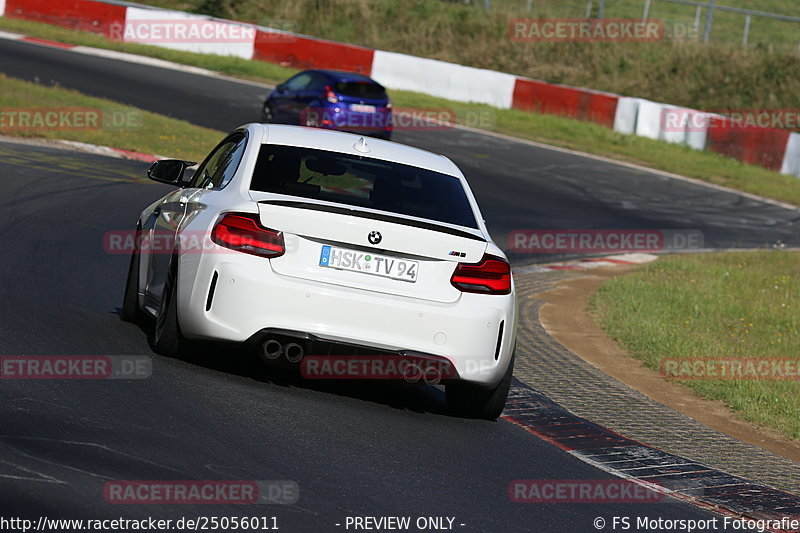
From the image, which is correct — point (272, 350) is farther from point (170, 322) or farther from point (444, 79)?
point (444, 79)

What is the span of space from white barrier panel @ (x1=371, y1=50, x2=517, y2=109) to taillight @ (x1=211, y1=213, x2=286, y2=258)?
91.5 feet

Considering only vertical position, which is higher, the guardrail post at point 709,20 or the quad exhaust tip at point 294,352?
the guardrail post at point 709,20

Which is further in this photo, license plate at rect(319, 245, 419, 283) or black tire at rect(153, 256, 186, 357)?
black tire at rect(153, 256, 186, 357)

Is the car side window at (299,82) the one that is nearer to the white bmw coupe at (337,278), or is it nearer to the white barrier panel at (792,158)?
the white barrier panel at (792,158)

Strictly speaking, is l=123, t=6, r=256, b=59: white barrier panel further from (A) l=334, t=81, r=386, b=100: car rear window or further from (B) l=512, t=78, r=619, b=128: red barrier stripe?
(A) l=334, t=81, r=386, b=100: car rear window

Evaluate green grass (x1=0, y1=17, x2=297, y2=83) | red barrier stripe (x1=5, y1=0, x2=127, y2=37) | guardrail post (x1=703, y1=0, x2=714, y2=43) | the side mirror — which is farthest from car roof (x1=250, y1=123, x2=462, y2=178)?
red barrier stripe (x1=5, y1=0, x2=127, y2=37)

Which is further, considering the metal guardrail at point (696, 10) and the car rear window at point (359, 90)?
the metal guardrail at point (696, 10)

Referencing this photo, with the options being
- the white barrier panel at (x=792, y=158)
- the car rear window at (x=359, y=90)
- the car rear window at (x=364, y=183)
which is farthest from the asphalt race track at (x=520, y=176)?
the car rear window at (x=364, y=183)

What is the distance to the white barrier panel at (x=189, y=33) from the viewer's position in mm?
38625

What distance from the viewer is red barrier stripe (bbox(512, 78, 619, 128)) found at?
32594 millimetres

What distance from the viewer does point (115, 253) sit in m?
11.8

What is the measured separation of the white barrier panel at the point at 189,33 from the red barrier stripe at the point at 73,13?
394 millimetres

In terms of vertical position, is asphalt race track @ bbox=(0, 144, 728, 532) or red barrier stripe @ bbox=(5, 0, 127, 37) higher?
red barrier stripe @ bbox=(5, 0, 127, 37)

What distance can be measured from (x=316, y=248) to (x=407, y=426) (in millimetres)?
1146
